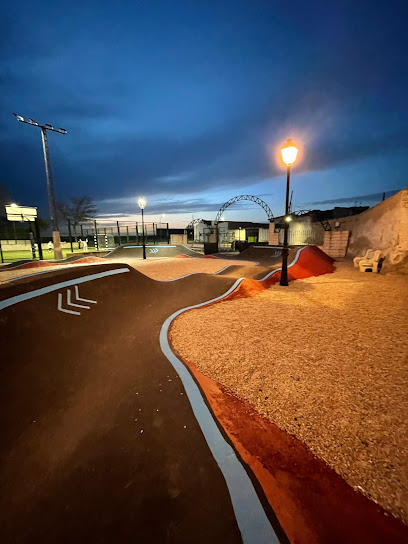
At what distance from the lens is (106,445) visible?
2.56m

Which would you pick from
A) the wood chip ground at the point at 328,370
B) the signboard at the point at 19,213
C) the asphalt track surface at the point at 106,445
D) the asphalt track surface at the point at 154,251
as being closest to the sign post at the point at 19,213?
the signboard at the point at 19,213

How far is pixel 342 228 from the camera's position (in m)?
20.3

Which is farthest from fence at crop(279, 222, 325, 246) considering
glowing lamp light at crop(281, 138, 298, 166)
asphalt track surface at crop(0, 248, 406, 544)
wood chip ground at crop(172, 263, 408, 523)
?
asphalt track surface at crop(0, 248, 406, 544)

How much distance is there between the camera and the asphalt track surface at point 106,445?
181cm

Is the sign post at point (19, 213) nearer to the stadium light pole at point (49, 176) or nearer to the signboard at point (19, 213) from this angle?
the signboard at point (19, 213)

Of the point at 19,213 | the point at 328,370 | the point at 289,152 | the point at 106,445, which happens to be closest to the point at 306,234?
the point at 289,152

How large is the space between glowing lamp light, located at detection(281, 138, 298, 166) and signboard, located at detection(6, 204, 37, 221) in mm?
24114

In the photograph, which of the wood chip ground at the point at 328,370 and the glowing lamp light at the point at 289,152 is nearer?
the wood chip ground at the point at 328,370

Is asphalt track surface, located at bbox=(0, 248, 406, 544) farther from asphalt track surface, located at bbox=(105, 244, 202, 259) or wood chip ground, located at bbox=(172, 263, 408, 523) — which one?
asphalt track surface, located at bbox=(105, 244, 202, 259)

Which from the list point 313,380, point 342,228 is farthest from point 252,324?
point 342,228

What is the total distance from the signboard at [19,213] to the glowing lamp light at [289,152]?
79.1 feet

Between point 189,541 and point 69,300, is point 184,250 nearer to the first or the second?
point 69,300

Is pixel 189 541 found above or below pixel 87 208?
below

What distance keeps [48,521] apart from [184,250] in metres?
23.1
